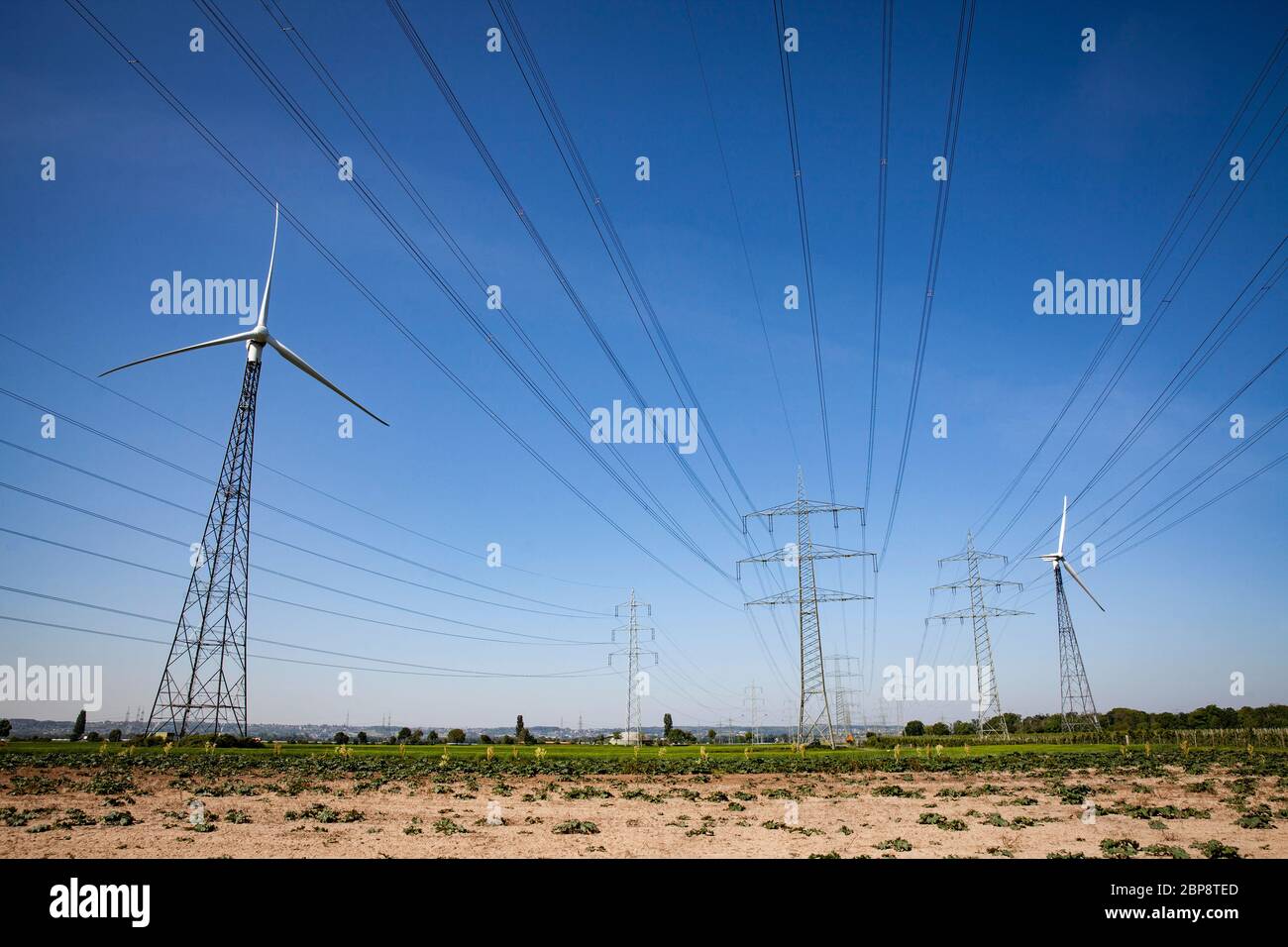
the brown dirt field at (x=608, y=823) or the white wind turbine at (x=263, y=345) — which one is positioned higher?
the white wind turbine at (x=263, y=345)

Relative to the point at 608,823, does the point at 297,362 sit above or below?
above

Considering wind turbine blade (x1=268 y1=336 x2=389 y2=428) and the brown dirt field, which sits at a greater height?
wind turbine blade (x1=268 y1=336 x2=389 y2=428)

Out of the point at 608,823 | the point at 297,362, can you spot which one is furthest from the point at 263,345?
the point at 608,823

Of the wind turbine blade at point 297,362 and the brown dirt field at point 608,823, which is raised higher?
the wind turbine blade at point 297,362

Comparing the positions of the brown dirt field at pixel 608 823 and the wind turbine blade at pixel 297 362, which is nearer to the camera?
the brown dirt field at pixel 608 823

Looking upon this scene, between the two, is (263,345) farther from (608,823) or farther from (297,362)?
(608,823)
